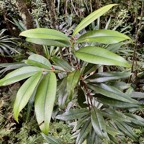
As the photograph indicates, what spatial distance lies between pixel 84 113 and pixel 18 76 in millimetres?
378

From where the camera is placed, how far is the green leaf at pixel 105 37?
66 cm

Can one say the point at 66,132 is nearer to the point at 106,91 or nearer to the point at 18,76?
the point at 106,91

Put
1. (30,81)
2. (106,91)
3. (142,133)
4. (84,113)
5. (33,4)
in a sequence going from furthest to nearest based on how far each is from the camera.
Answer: (33,4) → (142,133) → (84,113) → (106,91) → (30,81)

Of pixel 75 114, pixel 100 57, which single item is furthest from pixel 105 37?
pixel 75 114

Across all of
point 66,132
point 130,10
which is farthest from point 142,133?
point 130,10

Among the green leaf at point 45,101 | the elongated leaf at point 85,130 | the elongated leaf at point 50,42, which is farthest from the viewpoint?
the elongated leaf at point 85,130

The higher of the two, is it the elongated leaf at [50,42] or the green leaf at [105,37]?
the green leaf at [105,37]

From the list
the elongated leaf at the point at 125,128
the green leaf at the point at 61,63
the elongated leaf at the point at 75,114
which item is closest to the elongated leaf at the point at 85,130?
the elongated leaf at the point at 75,114

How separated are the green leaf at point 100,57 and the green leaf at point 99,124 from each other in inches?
11.9

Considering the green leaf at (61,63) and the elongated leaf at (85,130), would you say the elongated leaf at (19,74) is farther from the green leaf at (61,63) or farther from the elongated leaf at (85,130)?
the elongated leaf at (85,130)

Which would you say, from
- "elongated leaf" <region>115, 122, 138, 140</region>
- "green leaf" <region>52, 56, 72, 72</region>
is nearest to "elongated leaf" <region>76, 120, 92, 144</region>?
"elongated leaf" <region>115, 122, 138, 140</region>

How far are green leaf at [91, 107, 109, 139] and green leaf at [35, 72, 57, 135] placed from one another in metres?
0.29

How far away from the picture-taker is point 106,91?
812mm

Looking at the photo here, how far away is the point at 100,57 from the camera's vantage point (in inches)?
25.7
